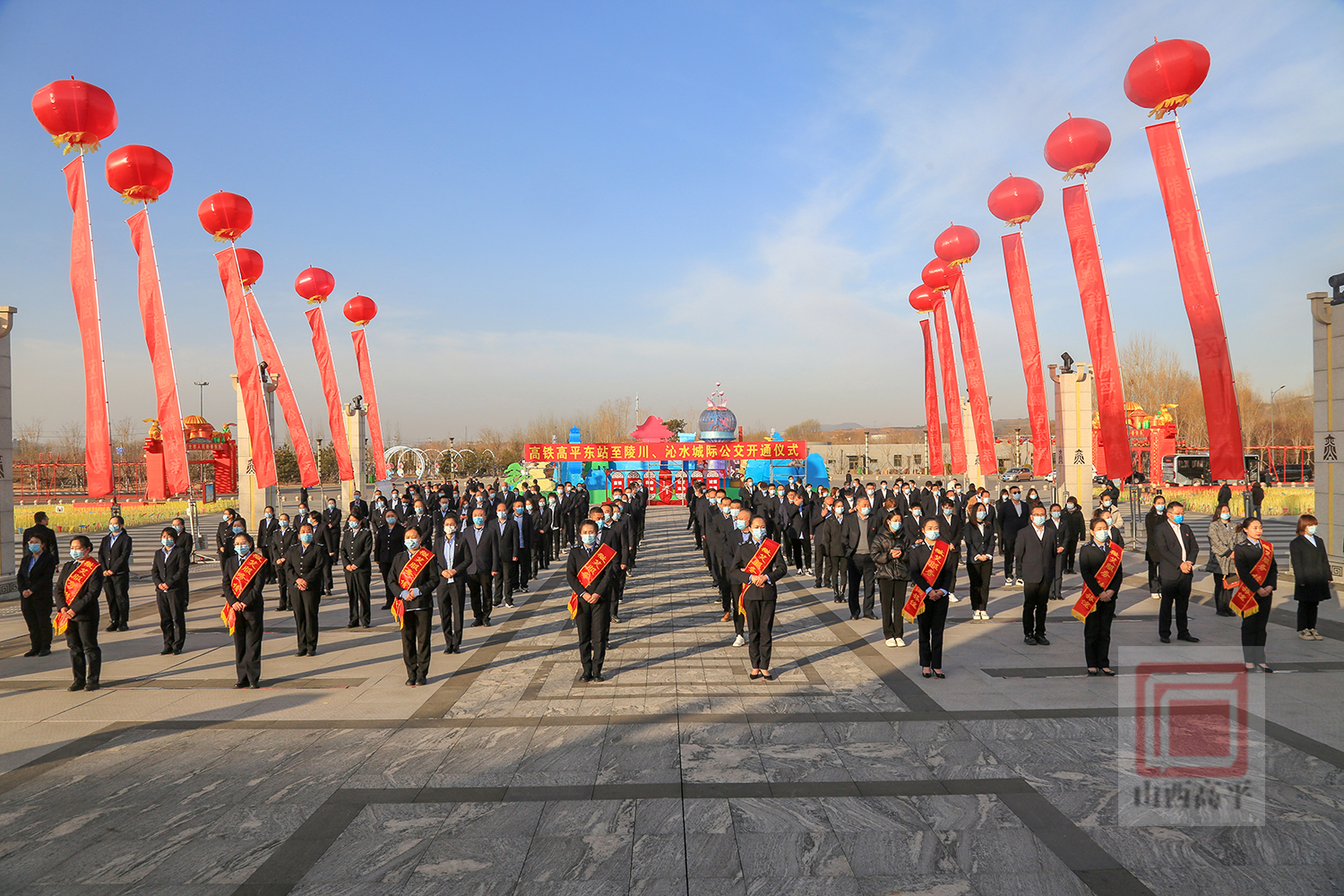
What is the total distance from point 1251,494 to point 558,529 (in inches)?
668

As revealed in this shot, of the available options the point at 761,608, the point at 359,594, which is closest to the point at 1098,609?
the point at 761,608

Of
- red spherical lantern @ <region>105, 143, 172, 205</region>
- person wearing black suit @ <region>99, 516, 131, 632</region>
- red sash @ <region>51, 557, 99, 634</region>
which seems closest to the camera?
red sash @ <region>51, 557, 99, 634</region>

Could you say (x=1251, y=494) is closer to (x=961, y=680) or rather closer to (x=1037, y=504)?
(x=1037, y=504)

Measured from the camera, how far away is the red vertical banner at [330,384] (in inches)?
1148

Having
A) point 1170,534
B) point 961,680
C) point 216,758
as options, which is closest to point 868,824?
point 961,680

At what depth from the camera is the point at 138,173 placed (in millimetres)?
17562

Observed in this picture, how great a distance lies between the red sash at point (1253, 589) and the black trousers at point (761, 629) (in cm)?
535

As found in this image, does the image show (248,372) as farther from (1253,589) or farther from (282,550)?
(1253,589)

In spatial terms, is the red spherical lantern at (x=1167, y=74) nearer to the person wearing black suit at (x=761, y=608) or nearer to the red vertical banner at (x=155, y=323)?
the person wearing black suit at (x=761, y=608)

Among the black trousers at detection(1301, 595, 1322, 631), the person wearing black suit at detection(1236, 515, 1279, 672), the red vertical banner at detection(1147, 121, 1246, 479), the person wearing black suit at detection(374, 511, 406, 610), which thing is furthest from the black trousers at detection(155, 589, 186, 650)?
the red vertical banner at detection(1147, 121, 1246, 479)

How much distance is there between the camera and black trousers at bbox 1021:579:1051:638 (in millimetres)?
10266

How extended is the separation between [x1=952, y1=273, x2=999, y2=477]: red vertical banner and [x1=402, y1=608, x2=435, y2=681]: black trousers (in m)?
19.1

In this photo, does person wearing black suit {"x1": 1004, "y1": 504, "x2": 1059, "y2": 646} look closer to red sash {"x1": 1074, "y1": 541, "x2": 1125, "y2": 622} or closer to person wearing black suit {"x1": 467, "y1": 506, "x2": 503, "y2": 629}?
red sash {"x1": 1074, "y1": 541, "x2": 1125, "y2": 622}

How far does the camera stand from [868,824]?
17.0 ft
